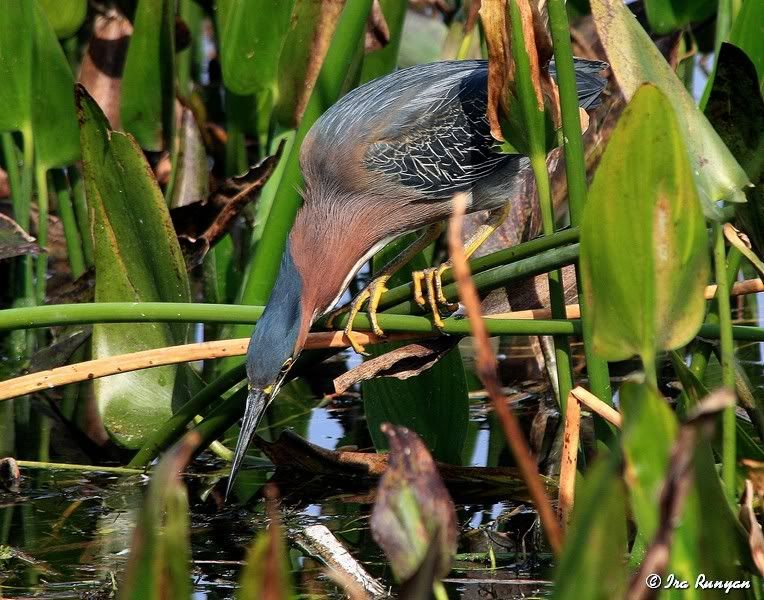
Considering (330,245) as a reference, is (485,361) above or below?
above

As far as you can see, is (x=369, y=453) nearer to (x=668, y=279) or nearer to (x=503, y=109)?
(x=503, y=109)

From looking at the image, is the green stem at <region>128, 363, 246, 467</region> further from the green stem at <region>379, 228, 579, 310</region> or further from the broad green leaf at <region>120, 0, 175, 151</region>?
the broad green leaf at <region>120, 0, 175, 151</region>

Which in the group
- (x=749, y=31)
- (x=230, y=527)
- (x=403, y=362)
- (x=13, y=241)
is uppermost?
(x=749, y=31)

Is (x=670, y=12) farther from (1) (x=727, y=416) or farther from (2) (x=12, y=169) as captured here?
(1) (x=727, y=416)

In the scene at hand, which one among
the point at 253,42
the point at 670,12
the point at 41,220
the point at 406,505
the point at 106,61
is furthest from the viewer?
the point at 106,61

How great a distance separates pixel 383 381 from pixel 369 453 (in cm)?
33

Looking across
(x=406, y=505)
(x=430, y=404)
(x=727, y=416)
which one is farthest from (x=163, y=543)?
(x=430, y=404)

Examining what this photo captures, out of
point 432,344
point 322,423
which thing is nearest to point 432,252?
point 322,423

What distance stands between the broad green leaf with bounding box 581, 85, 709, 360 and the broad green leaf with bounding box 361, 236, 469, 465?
4.30ft

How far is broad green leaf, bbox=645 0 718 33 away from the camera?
15.6 ft

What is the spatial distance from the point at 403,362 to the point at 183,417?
28.5 inches

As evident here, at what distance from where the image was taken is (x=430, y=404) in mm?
3268

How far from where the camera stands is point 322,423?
4.11m

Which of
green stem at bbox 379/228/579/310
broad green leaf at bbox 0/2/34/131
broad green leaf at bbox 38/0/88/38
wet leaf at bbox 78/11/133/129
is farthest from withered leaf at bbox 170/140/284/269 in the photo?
green stem at bbox 379/228/579/310
